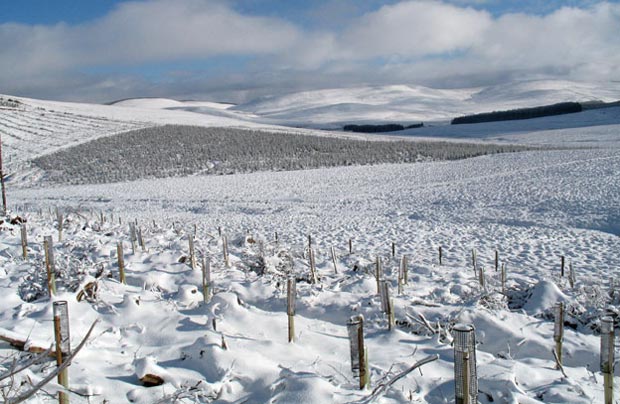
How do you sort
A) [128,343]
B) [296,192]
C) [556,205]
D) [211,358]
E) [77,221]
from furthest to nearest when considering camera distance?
[296,192], [556,205], [77,221], [128,343], [211,358]

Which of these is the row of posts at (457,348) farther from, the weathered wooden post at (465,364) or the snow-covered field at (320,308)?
the snow-covered field at (320,308)

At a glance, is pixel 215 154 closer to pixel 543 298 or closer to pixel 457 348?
pixel 543 298

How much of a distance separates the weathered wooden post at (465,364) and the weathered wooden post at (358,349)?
0.85 meters

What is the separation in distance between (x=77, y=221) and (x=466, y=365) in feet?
44.4

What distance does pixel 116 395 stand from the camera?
4332 mm

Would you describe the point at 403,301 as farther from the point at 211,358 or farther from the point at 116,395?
the point at 116,395

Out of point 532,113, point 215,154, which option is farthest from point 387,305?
point 532,113

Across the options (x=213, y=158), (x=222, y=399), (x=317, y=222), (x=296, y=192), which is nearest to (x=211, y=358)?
(x=222, y=399)

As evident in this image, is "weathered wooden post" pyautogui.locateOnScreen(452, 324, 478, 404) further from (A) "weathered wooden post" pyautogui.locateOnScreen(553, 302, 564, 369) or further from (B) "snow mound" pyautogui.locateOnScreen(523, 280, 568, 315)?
(B) "snow mound" pyautogui.locateOnScreen(523, 280, 568, 315)

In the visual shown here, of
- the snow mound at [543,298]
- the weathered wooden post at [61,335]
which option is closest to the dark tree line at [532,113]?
the snow mound at [543,298]

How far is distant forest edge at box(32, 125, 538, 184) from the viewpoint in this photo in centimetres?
3947

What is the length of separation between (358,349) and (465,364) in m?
0.99

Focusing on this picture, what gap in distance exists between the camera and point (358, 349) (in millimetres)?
4387

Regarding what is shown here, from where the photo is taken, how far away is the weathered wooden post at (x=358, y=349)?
434cm
